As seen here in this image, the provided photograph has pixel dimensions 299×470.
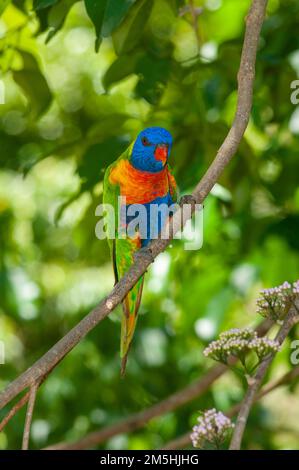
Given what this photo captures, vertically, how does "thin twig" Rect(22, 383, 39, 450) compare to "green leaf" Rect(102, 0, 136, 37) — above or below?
below

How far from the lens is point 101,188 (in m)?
2.32

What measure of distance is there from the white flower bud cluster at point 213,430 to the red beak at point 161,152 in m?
0.87

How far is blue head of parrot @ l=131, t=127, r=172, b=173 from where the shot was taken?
192cm

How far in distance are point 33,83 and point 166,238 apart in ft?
2.56

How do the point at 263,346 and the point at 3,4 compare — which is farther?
the point at 3,4

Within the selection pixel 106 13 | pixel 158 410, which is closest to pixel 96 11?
pixel 106 13

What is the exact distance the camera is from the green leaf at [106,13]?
153 cm

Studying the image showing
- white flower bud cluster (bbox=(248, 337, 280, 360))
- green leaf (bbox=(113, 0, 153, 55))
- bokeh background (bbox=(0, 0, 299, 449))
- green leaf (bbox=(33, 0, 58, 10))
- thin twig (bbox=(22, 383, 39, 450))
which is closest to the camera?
thin twig (bbox=(22, 383, 39, 450))

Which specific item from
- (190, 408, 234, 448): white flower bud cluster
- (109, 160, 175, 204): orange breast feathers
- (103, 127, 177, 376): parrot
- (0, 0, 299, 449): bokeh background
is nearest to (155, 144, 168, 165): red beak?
(103, 127, 177, 376): parrot

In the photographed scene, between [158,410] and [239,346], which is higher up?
[158,410]

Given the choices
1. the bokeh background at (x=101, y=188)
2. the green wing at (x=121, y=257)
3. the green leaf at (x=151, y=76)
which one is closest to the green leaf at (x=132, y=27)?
the bokeh background at (x=101, y=188)

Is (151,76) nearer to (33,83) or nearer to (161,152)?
(161,152)

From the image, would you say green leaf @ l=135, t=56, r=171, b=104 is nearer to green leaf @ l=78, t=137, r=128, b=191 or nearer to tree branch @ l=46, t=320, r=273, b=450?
green leaf @ l=78, t=137, r=128, b=191

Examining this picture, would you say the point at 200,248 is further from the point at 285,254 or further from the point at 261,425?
the point at 261,425
